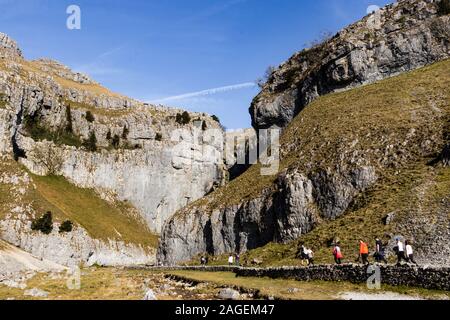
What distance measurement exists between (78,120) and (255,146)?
99.0 m

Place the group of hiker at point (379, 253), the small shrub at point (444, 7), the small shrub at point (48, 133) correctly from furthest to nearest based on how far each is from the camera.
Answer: the small shrub at point (48, 133)
the small shrub at point (444, 7)
the group of hiker at point (379, 253)

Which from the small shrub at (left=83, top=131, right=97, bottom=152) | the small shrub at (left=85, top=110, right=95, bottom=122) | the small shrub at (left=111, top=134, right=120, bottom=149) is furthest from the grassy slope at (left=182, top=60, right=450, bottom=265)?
the small shrub at (left=85, top=110, right=95, bottom=122)

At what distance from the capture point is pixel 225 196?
8850 cm

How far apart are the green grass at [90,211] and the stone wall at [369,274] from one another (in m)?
116

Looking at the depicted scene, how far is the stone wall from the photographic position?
26.7 meters

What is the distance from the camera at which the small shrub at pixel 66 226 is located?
13725 centimetres

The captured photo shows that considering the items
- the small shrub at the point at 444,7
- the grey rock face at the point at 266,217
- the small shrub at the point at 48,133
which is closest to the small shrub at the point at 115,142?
A: the small shrub at the point at 48,133

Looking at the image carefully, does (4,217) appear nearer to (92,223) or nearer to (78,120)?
(92,223)

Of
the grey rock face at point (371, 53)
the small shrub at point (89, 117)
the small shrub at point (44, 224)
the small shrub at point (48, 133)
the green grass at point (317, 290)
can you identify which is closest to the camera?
the green grass at point (317, 290)

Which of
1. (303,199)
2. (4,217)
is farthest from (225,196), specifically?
(4,217)

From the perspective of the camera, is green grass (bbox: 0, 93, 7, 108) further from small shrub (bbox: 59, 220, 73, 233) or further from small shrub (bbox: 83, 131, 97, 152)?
small shrub (bbox: 59, 220, 73, 233)

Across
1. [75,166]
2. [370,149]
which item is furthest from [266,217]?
[75,166]

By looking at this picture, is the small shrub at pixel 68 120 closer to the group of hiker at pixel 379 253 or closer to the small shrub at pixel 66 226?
the small shrub at pixel 66 226

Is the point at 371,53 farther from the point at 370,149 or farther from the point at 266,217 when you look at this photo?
the point at 266,217
